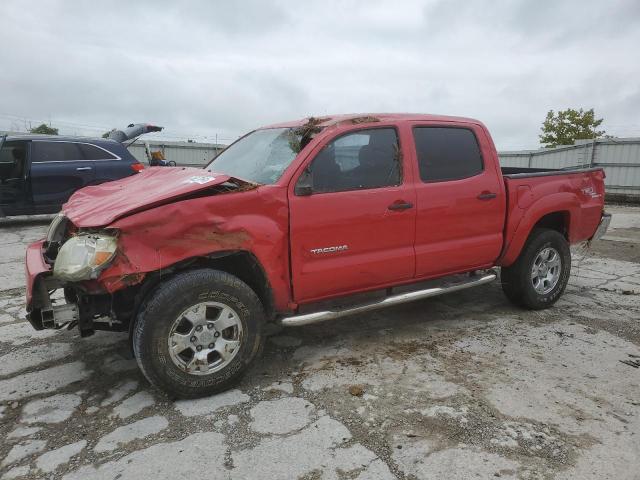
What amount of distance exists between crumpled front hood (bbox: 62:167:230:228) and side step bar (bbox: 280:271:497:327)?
1.04m

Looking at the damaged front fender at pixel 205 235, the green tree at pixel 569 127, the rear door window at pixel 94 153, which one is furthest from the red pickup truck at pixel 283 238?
the green tree at pixel 569 127

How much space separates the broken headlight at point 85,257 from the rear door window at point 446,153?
7.58 feet

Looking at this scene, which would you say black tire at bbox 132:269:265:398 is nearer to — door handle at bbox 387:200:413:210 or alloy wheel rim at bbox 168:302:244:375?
alloy wheel rim at bbox 168:302:244:375

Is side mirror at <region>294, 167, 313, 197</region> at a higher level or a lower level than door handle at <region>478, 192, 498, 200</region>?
higher

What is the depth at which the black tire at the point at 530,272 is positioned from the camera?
439 centimetres

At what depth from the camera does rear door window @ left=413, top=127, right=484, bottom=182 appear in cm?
376

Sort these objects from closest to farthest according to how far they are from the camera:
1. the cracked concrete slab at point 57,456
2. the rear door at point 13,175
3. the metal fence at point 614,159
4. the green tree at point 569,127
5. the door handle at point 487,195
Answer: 1. the cracked concrete slab at point 57,456
2. the door handle at point 487,195
3. the rear door at point 13,175
4. the metal fence at point 614,159
5. the green tree at point 569,127

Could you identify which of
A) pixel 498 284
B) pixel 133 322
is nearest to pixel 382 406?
pixel 133 322

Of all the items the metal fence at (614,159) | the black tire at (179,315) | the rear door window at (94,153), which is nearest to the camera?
the black tire at (179,315)

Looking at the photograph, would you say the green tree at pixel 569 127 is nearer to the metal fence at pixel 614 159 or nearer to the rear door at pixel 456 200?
the metal fence at pixel 614 159

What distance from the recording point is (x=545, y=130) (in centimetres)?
3356

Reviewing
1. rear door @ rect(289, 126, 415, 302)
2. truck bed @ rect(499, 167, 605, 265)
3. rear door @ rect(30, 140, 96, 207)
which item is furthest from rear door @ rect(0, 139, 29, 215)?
truck bed @ rect(499, 167, 605, 265)

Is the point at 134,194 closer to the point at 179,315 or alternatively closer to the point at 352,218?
the point at 179,315

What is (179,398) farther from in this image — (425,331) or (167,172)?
(425,331)
